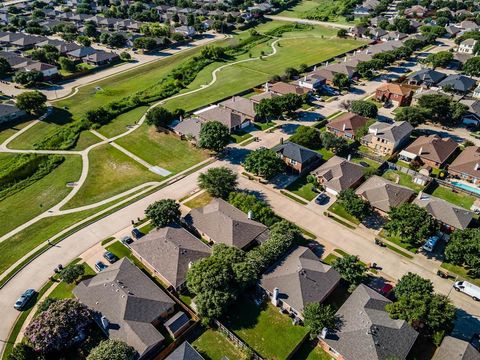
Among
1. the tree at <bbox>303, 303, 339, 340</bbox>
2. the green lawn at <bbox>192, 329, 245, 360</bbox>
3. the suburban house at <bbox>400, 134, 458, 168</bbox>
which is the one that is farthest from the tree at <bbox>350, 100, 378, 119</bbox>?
the green lawn at <bbox>192, 329, 245, 360</bbox>

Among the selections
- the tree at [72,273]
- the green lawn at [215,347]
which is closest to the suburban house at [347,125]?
the green lawn at [215,347]

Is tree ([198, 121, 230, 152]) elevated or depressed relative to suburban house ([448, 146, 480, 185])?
elevated

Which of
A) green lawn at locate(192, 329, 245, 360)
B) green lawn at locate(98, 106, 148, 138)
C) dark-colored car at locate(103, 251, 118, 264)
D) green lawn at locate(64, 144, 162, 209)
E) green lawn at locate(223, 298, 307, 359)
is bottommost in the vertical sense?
green lawn at locate(64, 144, 162, 209)

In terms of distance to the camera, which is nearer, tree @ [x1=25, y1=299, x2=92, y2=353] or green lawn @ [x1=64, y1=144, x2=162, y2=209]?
tree @ [x1=25, y1=299, x2=92, y2=353]

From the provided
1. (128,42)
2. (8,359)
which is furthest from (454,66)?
(8,359)

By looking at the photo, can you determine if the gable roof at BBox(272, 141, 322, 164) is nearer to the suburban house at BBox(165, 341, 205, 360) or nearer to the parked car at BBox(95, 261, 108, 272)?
the parked car at BBox(95, 261, 108, 272)

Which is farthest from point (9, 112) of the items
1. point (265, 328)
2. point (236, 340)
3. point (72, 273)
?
point (265, 328)
